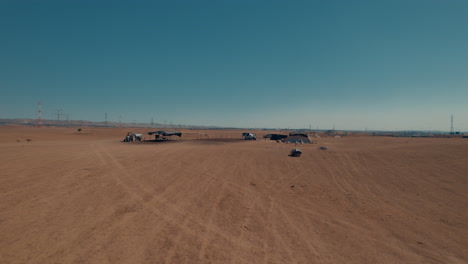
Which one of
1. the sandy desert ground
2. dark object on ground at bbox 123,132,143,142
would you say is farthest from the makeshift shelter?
dark object on ground at bbox 123,132,143,142

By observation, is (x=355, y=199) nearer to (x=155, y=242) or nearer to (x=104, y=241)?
(x=155, y=242)

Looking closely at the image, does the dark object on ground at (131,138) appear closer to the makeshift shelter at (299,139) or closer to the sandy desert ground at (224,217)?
the sandy desert ground at (224,217)

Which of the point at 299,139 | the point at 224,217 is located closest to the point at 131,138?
the point at 299,139

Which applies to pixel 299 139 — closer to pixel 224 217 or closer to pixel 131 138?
pixel 131 138

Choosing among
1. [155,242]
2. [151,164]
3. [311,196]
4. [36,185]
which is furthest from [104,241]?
[151,164]

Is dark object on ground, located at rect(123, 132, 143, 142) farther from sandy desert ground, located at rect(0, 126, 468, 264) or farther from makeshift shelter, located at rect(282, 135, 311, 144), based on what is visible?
makeshift shelter, located at rect(282, 135, 311, 144)

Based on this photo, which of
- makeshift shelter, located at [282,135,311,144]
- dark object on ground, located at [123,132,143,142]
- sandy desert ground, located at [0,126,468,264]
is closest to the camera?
sandy desert ground, located at [0,126,468,264]

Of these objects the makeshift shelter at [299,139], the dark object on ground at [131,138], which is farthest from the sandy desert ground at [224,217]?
the dark object on ground at [131,138]

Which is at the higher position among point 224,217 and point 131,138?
point 131,138
